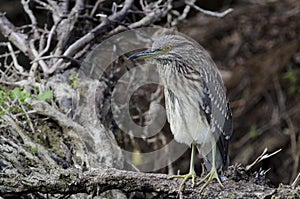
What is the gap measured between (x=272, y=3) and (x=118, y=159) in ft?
10.4

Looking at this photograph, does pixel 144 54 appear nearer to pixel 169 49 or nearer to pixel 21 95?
pixel 169 49

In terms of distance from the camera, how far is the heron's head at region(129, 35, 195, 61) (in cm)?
283

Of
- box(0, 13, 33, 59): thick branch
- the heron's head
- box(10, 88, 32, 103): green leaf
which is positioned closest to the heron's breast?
the heron's head

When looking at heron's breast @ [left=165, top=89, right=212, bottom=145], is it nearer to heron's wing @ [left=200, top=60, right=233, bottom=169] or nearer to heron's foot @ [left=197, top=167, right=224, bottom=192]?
heron's wing @ [left=200, top=60, right=233, bottom=169]

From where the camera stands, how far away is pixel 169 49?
9.38 ft

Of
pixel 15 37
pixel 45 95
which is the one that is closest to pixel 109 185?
pixel 45 95

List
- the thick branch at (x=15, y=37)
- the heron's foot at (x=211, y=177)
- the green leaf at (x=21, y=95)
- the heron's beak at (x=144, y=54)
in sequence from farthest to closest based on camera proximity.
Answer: the thick branch at (x=15, y=37), the green leaf at (x=21, y=95), the heron's beak at (x=144, y=54), the heron's foot at (x=211, y=177)

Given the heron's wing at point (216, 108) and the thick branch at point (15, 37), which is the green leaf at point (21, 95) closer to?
the thick branch at point (15, 37)

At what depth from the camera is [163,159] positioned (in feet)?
13.0

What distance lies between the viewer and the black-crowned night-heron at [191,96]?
281cm

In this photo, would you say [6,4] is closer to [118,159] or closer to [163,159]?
[163,159]

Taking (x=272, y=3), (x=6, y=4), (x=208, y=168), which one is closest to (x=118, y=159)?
(x=208, y=168)

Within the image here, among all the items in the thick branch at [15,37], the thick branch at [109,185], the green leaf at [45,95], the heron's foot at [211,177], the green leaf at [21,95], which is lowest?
the heron's foot at [211,177]

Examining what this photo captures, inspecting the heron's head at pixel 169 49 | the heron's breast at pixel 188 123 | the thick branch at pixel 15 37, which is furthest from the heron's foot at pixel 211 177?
the thick branch at pixel 15 37
